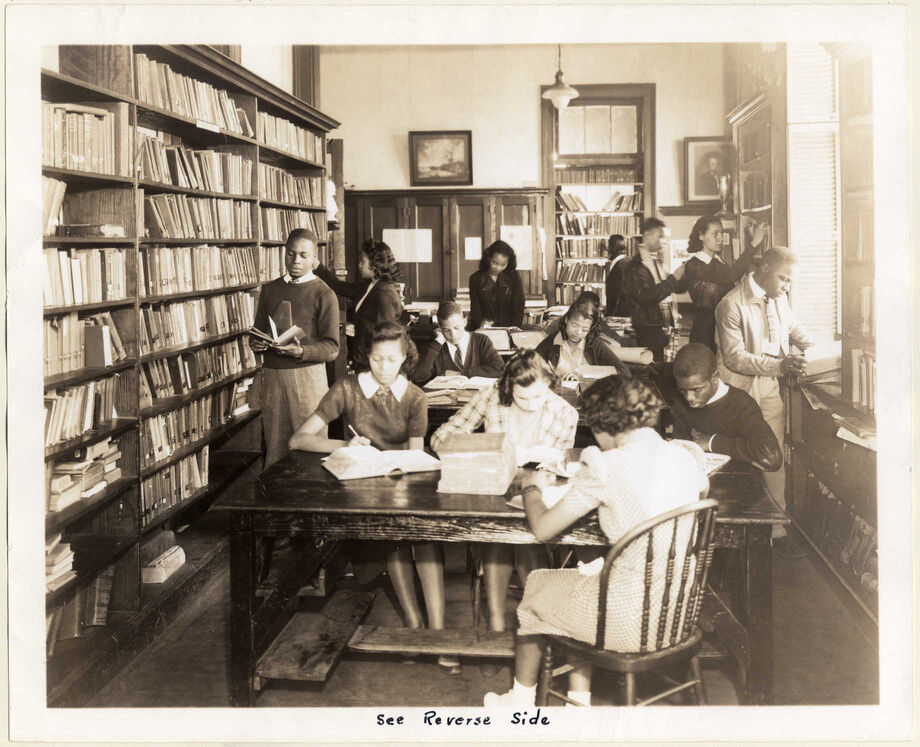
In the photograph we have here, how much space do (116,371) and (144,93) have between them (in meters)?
1.23

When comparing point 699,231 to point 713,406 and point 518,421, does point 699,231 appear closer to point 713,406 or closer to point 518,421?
point 713,406

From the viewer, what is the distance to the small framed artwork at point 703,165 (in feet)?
28.9

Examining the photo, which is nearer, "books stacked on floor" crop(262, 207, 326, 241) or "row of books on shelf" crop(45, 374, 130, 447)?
"row of books on shelf" crop(45, 374, 130, 447)

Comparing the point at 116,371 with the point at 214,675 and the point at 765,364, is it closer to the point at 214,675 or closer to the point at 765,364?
the point at 214,675

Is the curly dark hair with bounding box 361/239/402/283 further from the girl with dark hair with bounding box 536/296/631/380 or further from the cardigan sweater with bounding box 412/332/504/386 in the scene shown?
the girl with dark hair with bounding box 536/296/631/380

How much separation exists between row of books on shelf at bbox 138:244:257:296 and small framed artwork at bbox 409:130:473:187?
415 cm

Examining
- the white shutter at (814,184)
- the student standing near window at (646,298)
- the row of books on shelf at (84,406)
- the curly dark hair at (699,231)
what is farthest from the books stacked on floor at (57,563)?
the curly dark hair at (699,231)

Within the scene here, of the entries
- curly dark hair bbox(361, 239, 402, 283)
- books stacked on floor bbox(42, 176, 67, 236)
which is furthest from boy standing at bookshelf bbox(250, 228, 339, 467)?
books stacked on floor bbox(42, 176, 67, 236)

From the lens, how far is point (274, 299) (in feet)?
14.5

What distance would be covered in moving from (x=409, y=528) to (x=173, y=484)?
197 cm

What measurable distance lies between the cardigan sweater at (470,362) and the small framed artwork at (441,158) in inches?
183

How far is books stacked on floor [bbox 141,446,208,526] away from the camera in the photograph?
3.84m

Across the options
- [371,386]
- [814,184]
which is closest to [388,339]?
[371,386]

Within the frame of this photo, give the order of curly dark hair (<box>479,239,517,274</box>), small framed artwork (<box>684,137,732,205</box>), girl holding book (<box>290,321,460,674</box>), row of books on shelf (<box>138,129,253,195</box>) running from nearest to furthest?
girl holding book (<box>290,321,460,674</box>) → row of books on shelf (<box>138,129,253,195</box>) → curly dark hair (<box>479,239,517,274</box>) → small framed artwork (<box>684,137,732,205</box>)
